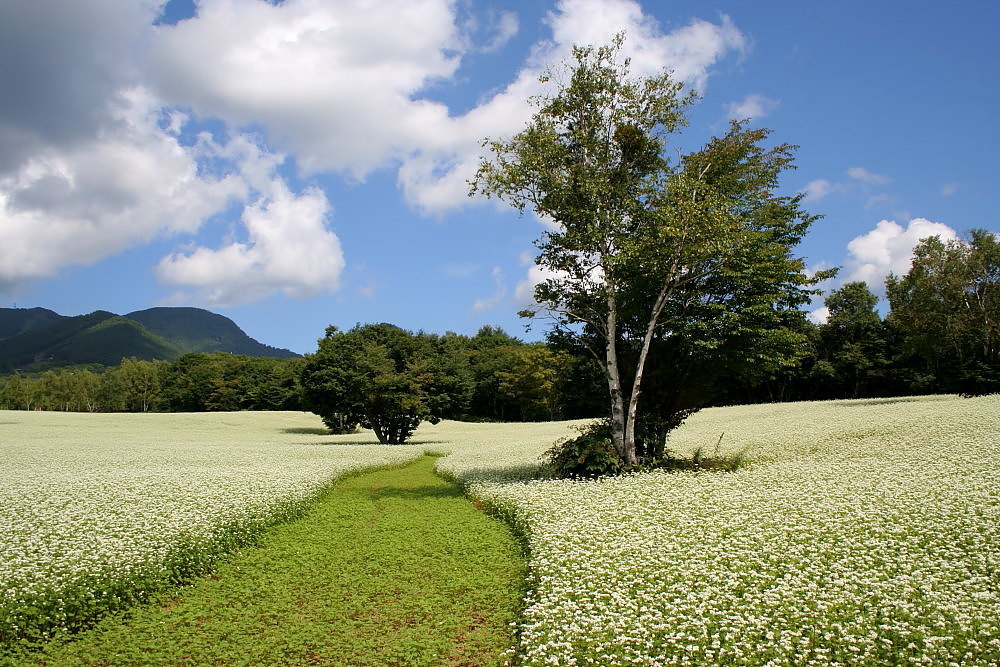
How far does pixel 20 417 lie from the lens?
6128 cm

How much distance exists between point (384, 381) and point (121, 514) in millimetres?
30626

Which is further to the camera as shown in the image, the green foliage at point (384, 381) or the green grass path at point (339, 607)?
the green foliage at point (384, 381)

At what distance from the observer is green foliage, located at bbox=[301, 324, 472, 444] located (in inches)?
1827

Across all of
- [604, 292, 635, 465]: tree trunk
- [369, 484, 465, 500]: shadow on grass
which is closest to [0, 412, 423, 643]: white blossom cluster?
[369, 484, 465, 500]: shadow on grass

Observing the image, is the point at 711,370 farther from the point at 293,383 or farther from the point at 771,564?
the point at 293,383

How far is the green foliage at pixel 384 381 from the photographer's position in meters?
46.4

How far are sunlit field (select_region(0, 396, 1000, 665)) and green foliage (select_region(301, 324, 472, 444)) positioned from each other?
2229 cm

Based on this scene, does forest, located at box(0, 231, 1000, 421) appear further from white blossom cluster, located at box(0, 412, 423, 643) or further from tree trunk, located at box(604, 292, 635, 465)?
white blossom cluster, located at box(0, 412, 423, 643)

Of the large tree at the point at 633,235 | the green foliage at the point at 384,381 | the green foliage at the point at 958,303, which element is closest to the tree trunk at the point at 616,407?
the large tree at the point at 633,235

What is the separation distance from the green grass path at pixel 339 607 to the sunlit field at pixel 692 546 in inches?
27.3

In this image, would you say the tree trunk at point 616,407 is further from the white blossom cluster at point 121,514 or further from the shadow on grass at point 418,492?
the white blossom cluster at point 121,514

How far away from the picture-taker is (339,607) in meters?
9.95

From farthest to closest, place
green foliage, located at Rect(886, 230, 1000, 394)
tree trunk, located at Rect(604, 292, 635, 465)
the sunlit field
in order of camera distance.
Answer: green foliage, located at Rect(886, 230, 1000, 394), tree trunk, located at Rect(604, 292, 635, 465), the sunlit field

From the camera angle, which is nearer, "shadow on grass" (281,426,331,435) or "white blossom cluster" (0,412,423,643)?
"white blossom cluster" (0,412,423,643)
